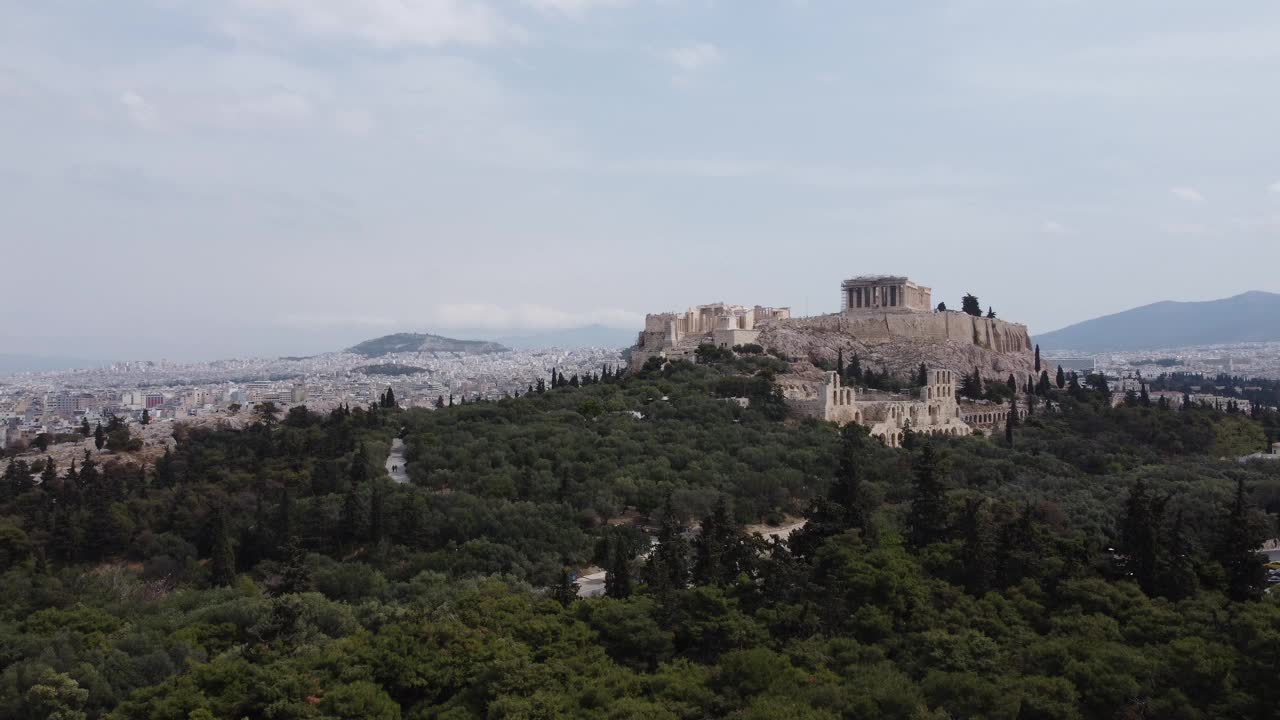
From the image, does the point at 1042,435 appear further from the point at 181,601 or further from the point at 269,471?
the point at 181,601

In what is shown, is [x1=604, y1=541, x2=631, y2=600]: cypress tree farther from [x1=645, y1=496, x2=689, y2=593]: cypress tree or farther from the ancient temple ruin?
the ancient temple ruin

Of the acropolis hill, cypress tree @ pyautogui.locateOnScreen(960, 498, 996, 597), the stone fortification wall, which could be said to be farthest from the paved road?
the stone fortification wall

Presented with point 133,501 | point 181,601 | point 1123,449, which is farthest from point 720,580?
point 1123,449

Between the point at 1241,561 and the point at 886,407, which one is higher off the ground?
the point at 886,407

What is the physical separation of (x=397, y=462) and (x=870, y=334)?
41502mm

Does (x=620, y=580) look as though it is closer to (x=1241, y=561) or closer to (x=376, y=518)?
(x=376, y=518)

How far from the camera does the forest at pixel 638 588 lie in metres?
17.0

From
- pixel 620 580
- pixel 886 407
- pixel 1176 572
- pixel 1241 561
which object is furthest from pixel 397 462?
pixel 1241 561

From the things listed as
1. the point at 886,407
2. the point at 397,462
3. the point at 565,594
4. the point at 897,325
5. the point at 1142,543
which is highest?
the point at 897,325

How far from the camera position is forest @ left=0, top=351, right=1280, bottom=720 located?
55.9 feet

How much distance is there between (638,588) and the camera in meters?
23.2

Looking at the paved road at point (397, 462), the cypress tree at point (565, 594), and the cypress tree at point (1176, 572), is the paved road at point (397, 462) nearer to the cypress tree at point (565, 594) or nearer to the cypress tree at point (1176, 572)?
the cypress tree at point (565, 594)

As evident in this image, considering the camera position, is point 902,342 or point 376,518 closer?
point 376,518

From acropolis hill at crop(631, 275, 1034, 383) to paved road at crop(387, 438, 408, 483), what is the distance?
2468 centimetres
